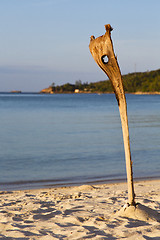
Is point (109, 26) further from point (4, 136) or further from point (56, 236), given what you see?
point (4, 136)

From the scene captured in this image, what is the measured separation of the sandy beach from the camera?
202 inches

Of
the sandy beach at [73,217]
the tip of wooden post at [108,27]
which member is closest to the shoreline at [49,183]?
the sandy beach at [73,217]

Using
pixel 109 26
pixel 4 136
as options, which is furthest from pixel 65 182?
pixel 4 136

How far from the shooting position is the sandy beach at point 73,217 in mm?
5129

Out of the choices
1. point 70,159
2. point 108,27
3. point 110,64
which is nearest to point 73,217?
point 110,64

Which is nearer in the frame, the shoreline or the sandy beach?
the sandy beach

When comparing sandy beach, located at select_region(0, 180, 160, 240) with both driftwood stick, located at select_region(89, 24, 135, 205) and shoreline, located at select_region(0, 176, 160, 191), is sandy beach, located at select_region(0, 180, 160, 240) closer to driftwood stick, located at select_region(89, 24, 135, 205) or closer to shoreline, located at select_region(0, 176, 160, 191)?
driftwood stick, located at select_region(89, 24, 135, 205)

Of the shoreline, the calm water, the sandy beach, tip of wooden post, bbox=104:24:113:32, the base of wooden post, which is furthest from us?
the calm water

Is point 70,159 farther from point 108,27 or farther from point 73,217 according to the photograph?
point 108,27

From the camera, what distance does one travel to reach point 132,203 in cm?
593

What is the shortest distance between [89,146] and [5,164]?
5617mm

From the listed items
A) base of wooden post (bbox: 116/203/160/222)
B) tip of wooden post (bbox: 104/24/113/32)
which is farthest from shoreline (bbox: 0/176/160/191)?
tip of wooden post (bbox: 104/24/113/32)

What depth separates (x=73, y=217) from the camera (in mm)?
5949

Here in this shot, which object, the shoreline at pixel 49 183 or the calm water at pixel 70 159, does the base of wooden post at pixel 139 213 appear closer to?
the shoreline at pixel 49 183
